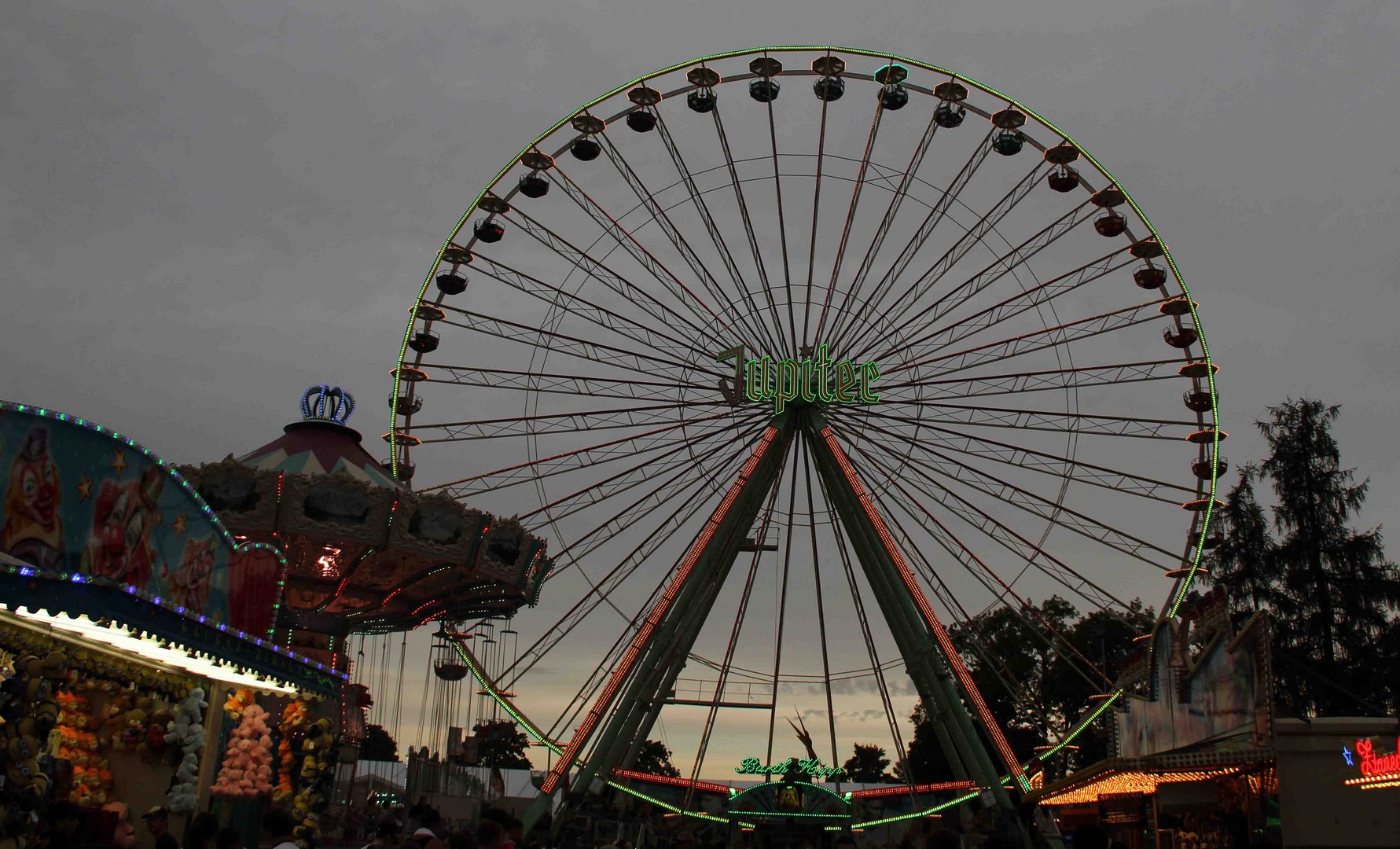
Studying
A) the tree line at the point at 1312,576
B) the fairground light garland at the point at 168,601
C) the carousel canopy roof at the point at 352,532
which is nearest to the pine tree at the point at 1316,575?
the tree line at the point at 1312,576

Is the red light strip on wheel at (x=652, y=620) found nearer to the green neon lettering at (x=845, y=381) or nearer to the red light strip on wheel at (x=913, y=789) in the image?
the green neon lettering at (x=845, y=381)

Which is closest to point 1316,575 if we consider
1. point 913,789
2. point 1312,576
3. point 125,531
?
point 1312,576

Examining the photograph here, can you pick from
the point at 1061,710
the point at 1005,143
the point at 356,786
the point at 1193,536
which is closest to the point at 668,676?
the point at 1193,536

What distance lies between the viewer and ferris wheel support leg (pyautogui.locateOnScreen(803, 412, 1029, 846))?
712 inches

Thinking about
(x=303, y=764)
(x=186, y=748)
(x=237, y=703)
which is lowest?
(x=303, y=764)

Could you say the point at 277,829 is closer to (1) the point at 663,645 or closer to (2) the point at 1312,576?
(1) the point at 663,645

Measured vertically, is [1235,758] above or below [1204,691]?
below

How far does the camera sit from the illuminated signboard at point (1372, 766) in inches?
410

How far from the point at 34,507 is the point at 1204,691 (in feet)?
34.0

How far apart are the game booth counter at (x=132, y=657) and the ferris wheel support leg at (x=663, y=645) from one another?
251 inches

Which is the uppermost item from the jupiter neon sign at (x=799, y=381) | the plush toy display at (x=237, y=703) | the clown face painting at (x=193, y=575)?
the jupiter neon sign at (x=799, y=381)

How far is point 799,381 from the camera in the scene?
19.2 metres

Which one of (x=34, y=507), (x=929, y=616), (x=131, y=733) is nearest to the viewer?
(x=34, y=507)

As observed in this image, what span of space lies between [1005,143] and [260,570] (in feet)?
46.1
